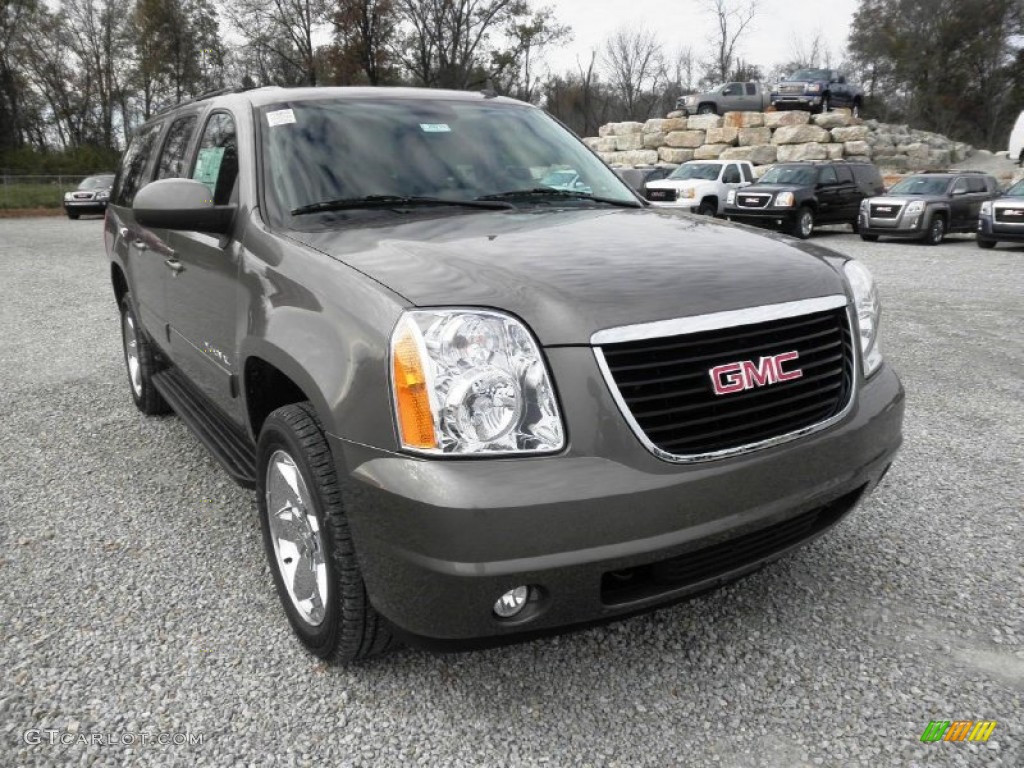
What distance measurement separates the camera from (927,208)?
57.1 feet

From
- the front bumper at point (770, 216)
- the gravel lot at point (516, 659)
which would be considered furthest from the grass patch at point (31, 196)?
the gravel lot at point (516, 659)

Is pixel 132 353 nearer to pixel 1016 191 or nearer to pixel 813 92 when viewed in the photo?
pixel 1016 191

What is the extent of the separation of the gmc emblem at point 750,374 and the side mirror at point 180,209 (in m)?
1.80

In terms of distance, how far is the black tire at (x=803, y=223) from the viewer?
18.3 meters

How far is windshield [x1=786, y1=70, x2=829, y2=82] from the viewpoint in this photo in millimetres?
33531

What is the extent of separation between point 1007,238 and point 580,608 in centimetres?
1698

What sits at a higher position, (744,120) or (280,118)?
(744,120)

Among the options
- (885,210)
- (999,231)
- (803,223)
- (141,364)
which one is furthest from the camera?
(803,223)

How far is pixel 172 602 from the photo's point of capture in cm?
287

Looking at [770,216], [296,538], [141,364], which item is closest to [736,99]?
[770,216]

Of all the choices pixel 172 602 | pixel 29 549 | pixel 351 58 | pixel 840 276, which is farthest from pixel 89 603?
pixel 351 58

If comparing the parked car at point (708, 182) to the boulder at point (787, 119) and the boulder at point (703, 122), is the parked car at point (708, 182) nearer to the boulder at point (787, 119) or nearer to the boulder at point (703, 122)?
the boulder at point (787, 119)

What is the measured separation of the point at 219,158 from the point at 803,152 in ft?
99.4

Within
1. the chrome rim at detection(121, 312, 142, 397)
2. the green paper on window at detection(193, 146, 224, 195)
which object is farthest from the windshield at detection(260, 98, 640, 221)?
the chrome rim at detection(121, 312, 142, 397)
